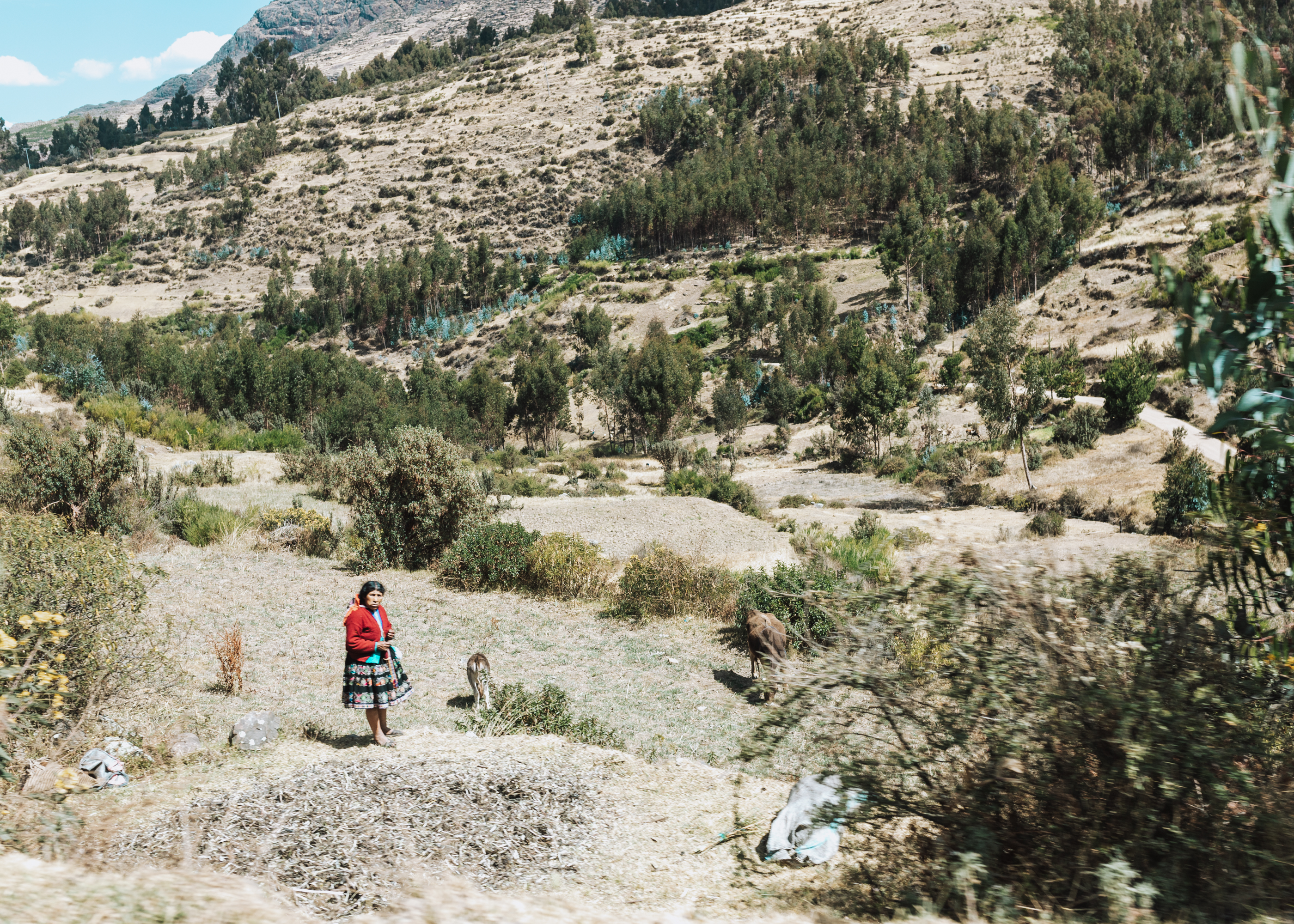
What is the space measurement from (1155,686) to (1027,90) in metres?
80.6

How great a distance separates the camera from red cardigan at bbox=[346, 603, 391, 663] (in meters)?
5.84

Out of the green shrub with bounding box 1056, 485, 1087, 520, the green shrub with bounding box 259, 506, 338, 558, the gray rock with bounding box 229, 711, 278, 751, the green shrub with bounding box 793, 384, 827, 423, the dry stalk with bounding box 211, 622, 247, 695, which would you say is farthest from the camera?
the green shrub with bounding box 793, 384, 827, 423

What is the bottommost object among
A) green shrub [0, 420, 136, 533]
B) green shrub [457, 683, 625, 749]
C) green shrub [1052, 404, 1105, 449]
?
green shrub [1052, 404, 1105, 449]

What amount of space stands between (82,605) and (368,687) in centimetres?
207

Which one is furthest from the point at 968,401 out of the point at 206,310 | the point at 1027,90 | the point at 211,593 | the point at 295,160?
the point at 295,160

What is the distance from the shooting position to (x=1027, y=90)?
69438 mm

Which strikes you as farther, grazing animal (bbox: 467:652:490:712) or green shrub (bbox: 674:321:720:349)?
green shrub (bbox: 674:321:720:349)

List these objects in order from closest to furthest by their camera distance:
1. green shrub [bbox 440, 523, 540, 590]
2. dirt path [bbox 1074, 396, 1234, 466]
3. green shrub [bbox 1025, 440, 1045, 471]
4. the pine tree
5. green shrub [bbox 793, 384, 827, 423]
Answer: green shrub [bbox 440, 523, 540, 590]
dirt path [bbox 1074, 396, 1234, 466]
green shrub [bbox 1025, 440, 1045, 471]
green shrub [bbox 793, 384, 827, 423]
the pine tree

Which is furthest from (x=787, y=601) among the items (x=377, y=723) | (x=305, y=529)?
(x=305, y=529)

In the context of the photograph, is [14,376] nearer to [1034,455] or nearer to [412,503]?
[412,503]

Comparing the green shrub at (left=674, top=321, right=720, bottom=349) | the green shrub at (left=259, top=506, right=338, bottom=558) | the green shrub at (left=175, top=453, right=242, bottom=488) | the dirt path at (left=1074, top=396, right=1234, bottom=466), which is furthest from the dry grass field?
the green shrub at (left=674, top=321, right=720, bottom=349)

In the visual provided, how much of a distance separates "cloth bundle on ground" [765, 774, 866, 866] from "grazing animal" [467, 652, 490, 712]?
3.32 m

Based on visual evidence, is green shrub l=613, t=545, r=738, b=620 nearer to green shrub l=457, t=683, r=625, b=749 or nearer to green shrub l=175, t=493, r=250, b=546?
green shrub l=457, t=683, r=625, b=749

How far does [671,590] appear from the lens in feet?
36.0
